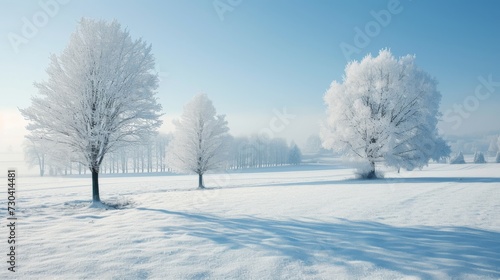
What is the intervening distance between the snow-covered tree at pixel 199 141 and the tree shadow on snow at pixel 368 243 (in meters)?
19.0

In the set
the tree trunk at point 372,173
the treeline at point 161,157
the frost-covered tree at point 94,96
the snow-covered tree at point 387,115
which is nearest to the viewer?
the frost-covered tree at point 94,96

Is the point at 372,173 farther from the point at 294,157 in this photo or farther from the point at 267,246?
the point at 294,157

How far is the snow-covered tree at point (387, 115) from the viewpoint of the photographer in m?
22.5

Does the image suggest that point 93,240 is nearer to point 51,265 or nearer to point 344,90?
point 51,265

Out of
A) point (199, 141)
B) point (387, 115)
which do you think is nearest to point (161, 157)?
point (199, 141)

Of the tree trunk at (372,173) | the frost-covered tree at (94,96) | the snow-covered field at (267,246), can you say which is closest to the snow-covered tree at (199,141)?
the frost-covered tree at (94,96)

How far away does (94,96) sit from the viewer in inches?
497

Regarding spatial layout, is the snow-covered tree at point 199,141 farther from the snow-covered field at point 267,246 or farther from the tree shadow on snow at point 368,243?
the tree shadow on snow at point 368,243

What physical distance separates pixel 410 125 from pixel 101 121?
23.7m

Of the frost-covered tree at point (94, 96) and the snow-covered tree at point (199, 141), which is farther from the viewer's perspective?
the snow-covered tree at point (199, 141)

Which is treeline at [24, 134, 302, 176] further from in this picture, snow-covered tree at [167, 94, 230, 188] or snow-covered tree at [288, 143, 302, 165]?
snow-covered tree at [167, 94, 230, 188]

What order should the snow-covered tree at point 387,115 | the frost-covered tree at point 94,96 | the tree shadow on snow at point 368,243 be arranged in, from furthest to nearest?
the snow-covered tree at point 387,115 < the frost-covered tree at point 94,96 < the tree shadow on snow at point 368,243

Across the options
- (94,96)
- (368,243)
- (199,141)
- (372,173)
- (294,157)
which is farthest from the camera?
(294,157)

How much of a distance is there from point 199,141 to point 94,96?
46.7 feet
